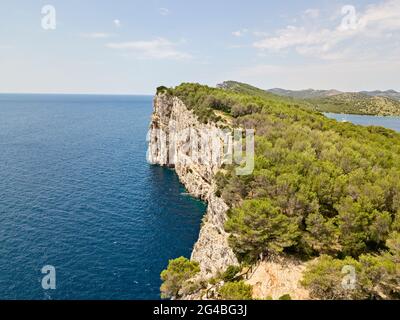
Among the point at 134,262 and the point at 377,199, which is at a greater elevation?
the point at 377,199

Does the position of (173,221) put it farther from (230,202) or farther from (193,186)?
(230,202)

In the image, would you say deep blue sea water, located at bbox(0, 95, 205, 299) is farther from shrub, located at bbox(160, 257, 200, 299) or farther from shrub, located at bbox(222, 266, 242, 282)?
shrub, located at bbox(222, 266, 242, 282)

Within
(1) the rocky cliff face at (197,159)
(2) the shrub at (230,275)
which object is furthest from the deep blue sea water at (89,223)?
(2) the shrub at (230,275)

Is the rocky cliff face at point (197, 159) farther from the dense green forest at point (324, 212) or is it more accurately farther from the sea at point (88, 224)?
the sea at point (88, 224)

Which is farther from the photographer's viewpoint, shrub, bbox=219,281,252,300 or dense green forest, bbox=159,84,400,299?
dense green forest, bbox=159,84,400,299

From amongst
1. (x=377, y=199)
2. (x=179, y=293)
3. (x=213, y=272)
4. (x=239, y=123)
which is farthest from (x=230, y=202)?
(x=239, y=123)

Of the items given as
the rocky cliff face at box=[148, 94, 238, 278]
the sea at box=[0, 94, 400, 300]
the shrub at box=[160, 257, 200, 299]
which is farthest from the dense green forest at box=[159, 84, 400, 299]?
the sea at box=[0, 94, 400, 300]

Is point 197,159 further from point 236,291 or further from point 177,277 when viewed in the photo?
point 236,291
